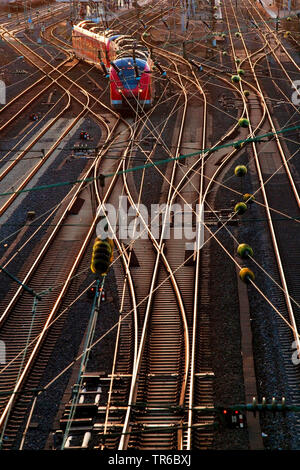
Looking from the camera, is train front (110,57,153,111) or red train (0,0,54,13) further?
red train (0,0,54,13)

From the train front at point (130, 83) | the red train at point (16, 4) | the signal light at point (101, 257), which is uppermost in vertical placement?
the red train at point (16, 4)

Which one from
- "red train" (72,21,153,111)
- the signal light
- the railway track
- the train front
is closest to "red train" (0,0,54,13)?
"red train" (72,21,153,111)

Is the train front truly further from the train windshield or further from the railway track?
the railway track

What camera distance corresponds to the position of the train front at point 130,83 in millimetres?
31969

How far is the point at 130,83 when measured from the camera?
105ft

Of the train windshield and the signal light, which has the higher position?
the train windshield

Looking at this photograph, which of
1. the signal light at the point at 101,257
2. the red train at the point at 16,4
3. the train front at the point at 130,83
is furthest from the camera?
the red train at the point at 16,4

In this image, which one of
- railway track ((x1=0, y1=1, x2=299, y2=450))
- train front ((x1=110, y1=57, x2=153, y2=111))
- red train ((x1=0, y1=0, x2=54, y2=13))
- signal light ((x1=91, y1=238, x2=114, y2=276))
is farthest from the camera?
red train ((x1=0, y1=0, x2=54, y2=13))

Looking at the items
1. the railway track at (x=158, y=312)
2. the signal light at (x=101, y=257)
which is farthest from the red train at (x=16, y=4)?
the signal light at (x=101, y=257)

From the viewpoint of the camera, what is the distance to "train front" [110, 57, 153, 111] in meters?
32.0

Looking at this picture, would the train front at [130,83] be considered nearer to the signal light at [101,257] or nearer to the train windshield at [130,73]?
the train windshield at [130,73]
